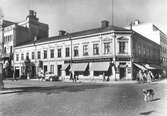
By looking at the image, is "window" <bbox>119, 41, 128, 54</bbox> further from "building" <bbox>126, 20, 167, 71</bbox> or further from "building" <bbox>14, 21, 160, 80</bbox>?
"building" <bbox>126, 20, 167, 71</bbox>

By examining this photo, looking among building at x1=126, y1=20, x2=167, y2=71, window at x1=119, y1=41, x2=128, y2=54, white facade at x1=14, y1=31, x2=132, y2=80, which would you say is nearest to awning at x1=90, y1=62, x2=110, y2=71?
white facade at x1=14, y1=31, x2=132, y2=80

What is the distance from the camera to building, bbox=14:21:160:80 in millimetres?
30391

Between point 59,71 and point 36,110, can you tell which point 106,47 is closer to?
point 59,71

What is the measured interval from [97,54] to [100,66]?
8.18 ft

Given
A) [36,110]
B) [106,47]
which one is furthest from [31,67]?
[36,110]

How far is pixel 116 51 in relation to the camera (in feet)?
101

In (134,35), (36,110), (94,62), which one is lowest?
(36,110)

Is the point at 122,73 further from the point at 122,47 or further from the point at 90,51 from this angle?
the point at 90,51

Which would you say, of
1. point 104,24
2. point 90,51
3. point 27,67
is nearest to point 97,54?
point 90,51

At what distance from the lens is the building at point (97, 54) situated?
30.4 m

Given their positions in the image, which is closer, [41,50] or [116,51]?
[116,51]

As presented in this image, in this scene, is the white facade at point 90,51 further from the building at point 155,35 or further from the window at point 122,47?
the building at point 155,35

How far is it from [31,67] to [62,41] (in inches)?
423

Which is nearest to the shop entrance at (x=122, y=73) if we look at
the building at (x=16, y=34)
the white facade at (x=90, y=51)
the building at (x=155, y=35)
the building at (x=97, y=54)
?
the building at (x=97, y=54)
